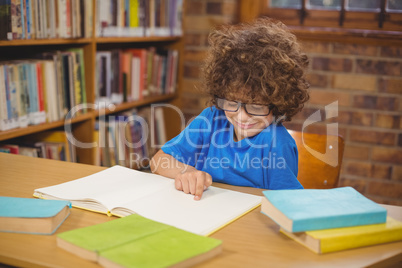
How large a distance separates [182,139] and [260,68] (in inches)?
15.0

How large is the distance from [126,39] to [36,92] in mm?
741

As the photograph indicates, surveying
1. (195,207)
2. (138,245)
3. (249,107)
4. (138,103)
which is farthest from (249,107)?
(138,103)

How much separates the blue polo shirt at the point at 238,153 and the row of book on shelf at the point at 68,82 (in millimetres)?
807

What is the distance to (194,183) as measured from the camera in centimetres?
111

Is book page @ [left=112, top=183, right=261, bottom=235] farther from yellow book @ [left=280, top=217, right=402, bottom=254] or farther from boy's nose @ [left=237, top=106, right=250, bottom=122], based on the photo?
boy's nose @ [left=237, top=106, right=250, bottom=122]

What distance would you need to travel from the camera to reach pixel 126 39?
262 cm

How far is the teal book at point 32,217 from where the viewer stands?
2.89 ft

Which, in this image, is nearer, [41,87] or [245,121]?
[245,121]

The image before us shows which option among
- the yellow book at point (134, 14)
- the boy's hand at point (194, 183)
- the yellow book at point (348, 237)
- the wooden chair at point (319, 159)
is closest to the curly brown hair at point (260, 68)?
the wooden chair at point (319, 159)

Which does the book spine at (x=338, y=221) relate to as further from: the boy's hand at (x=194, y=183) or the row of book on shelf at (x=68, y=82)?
the row of book on shelf at (x=68, y=82)

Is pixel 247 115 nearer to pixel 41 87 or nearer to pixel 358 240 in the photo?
pixel 358 240

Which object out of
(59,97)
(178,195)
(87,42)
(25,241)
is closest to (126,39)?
(87,42)

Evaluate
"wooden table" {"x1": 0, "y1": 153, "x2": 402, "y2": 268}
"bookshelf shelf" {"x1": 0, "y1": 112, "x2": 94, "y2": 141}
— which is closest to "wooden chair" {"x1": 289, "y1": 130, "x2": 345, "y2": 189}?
"wooden table" {"x1": 0, "y1": 153, "x2": 402, "y2": 268}

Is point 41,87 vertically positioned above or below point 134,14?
below
